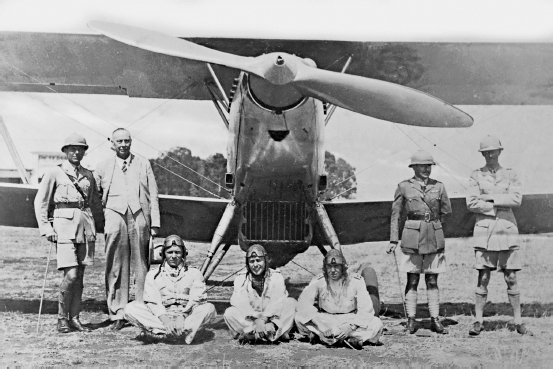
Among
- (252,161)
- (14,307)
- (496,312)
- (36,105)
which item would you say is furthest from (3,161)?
(496,312)

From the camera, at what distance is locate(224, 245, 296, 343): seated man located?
454 cm

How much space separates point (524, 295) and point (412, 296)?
216cm

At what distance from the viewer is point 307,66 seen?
4848mm

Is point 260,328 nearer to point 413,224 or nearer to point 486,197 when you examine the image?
point 413,224

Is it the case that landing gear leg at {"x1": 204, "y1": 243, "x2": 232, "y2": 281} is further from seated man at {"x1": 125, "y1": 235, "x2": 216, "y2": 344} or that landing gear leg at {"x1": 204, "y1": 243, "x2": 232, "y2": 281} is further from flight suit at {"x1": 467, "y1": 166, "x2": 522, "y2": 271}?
flight suit at {"x1": 467, "y1": 166, "x2": 522, "y2": 271}

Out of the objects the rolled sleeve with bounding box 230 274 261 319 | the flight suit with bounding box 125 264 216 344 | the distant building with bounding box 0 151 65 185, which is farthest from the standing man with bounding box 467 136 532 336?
the distant building with bounding box 0 151 65 185

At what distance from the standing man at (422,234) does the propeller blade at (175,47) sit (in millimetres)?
1829

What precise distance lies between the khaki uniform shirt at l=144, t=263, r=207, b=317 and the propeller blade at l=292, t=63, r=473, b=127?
1907 millimetres

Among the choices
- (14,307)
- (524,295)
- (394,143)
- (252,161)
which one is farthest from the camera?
(394,143)

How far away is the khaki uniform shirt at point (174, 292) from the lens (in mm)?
4598

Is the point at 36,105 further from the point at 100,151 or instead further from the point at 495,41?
the point at 495,41

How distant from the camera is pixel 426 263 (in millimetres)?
5125

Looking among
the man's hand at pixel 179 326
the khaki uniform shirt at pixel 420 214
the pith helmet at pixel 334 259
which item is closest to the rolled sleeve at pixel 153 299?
the man's hand at pixel 179 326

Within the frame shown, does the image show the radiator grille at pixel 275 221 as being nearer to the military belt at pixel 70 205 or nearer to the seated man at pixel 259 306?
the seated man at pixel 259 306
